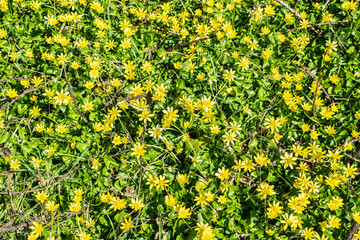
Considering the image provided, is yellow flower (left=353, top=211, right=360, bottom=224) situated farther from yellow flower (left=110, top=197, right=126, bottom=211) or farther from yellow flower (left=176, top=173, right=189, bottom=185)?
yellow flower (left=110, top=197, right=126, bottom=211)

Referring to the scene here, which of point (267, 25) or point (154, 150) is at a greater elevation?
point (267, 25)

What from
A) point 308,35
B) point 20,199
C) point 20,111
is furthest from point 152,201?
point 308,35

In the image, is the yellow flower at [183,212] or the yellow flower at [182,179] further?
the yellow flower at [182,179]

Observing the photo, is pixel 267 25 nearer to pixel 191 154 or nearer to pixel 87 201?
pixel 191 154

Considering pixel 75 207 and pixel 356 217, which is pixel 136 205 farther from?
pixel 356 217

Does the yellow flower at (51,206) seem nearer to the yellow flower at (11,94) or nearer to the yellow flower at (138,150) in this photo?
the yellow flower at (138,150)

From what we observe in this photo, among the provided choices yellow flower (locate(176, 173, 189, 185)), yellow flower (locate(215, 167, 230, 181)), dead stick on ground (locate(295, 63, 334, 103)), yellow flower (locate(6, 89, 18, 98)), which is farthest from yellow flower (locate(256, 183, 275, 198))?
yellow flower (locate(6, 89, 18, 98))

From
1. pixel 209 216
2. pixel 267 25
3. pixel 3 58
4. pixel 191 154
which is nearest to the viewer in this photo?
pixel 209 216

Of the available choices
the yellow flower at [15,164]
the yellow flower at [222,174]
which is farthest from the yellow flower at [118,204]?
the yellow flower at [15,164]
